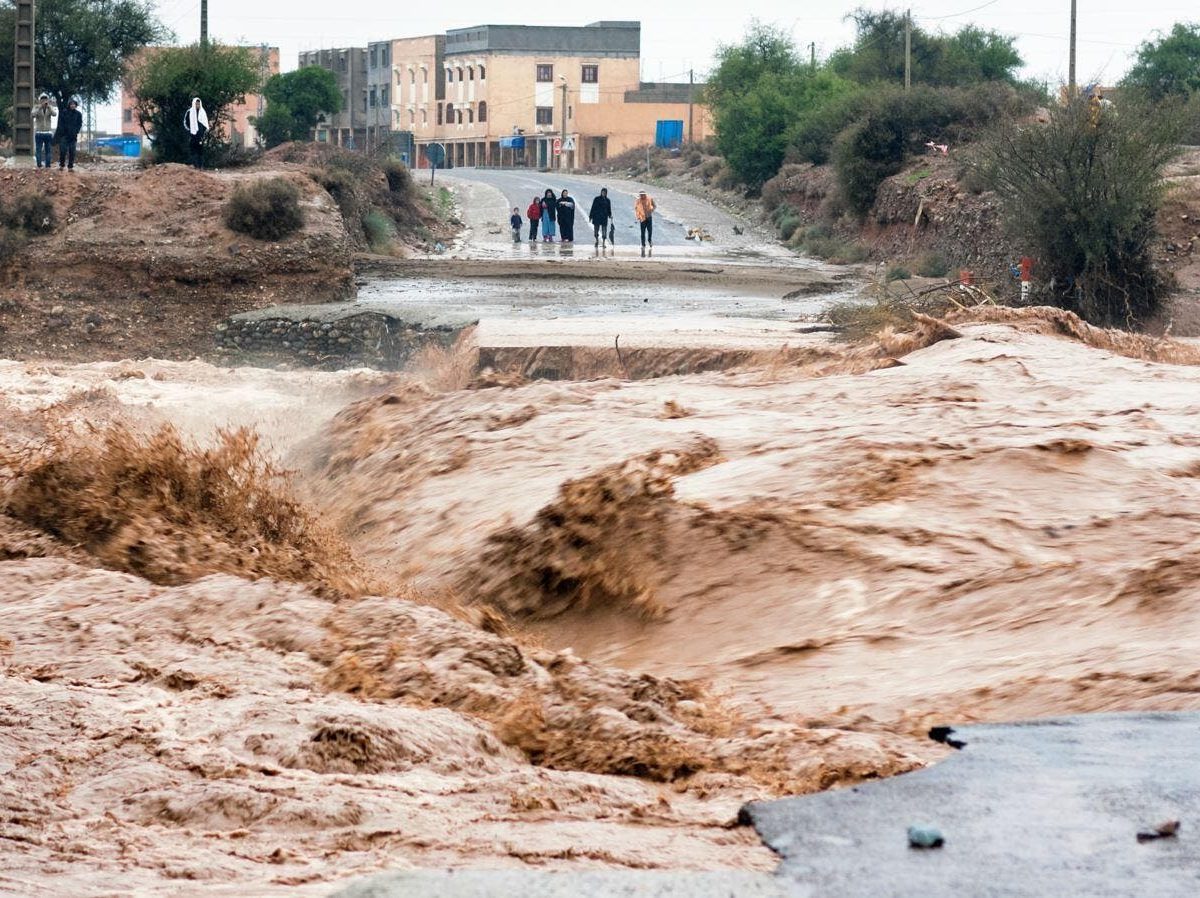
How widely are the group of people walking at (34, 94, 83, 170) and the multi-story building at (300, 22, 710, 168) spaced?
5707cm

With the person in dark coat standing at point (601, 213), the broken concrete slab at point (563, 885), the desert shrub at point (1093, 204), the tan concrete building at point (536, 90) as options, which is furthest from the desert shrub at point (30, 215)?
the tan concrete building at point (536, 90)

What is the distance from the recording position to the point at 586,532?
6707 millimetres

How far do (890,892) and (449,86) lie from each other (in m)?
98.9

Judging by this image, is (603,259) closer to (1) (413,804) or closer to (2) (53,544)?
(2) (53,544)

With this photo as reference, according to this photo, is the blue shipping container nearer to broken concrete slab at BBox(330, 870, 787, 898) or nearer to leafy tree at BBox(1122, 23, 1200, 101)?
leafy tree at BBox(1122, 23, 1200, 101)

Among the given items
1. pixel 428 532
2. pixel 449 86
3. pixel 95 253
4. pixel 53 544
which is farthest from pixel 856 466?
pixel 449 86

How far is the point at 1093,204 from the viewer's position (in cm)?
2067

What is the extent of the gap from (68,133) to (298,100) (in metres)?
29.0

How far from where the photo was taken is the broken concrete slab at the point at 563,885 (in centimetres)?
295

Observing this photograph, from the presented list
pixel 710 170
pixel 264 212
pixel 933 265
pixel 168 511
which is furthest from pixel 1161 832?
pixel 710 170

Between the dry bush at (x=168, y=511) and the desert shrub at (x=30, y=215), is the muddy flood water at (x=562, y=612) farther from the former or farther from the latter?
the desert shrub at (x=30, y=215)

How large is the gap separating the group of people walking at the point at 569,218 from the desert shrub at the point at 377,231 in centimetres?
296

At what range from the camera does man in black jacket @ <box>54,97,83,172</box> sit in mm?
30641

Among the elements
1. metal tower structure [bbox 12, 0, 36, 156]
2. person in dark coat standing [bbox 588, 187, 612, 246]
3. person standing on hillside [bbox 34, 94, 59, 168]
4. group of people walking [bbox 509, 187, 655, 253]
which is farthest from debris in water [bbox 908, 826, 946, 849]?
person in dark coat standing [bbox 588, 187, 612, 246]
